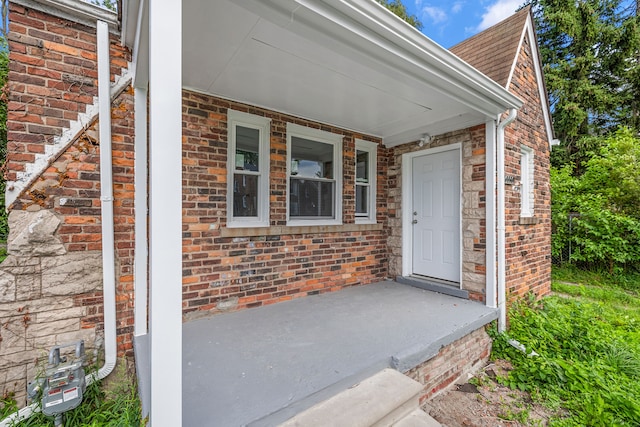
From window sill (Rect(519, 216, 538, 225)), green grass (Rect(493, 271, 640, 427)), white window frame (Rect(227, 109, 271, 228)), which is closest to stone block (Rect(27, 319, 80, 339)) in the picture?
white window frame (Rect(227, 109, 271, 228))

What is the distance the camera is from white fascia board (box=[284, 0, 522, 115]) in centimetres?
180

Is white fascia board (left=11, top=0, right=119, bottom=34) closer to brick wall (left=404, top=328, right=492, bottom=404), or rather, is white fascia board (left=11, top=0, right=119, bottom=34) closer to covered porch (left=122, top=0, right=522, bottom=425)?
covered porch (left=122, top=0, right=522, bottom=425)

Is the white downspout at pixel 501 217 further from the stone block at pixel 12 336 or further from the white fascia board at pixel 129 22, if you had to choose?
the stone block at pixel 12 336

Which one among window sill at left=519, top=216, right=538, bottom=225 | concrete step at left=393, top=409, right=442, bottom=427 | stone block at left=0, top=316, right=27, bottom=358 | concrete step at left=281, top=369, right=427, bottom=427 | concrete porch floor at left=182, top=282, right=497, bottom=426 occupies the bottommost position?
concrete step at left=393, top=409, right=442, bottom=427

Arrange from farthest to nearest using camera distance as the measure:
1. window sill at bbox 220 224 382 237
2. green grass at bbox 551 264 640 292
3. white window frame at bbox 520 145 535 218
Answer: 1. green grass at bbox 551 264 640 292
2. white window frame at bbox 520 145 535 218
3. window sill at bbox 220 224 382 237

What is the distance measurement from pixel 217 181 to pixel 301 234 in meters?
1.28

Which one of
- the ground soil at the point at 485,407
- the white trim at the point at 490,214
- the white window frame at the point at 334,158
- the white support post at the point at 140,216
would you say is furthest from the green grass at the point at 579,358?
the white support post at the point at 140,216

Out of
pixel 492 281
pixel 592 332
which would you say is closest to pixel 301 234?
pixel 492 281

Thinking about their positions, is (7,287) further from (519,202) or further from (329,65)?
(519,202)

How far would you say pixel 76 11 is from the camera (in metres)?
2.17

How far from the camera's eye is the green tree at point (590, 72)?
31.1ft

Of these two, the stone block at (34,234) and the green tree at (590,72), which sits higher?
the green tree at (590,72)

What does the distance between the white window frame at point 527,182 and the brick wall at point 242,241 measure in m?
2.76

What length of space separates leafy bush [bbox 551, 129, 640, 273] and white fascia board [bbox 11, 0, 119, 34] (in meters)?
8.84
